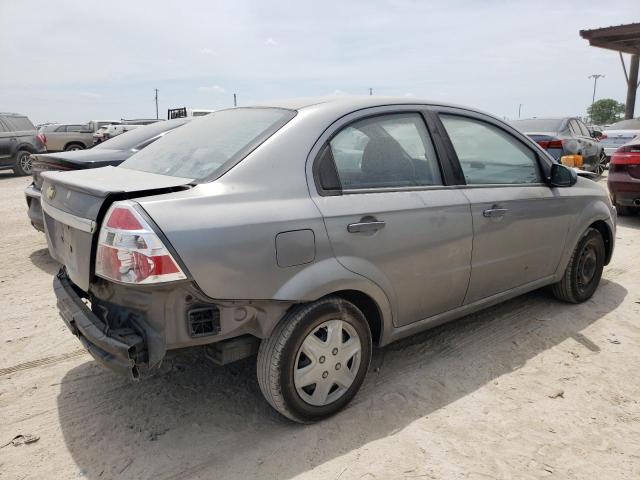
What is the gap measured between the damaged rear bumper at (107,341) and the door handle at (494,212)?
7.28ft

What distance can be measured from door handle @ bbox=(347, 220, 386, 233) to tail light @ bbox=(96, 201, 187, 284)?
35.4 inches

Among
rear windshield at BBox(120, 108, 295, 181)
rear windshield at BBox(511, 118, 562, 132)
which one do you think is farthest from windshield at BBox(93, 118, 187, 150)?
rear windshield at BBox(511, 118, 562, 132)

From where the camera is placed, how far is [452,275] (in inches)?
126

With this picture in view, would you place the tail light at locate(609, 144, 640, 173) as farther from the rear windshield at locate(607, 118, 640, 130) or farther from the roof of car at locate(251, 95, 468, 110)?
the rear windshield at locate(607, 118, 640, 130)

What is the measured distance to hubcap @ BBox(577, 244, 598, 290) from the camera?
4.35m

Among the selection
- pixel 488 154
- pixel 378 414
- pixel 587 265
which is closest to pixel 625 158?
pixel 587 265

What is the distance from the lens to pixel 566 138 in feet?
35.2

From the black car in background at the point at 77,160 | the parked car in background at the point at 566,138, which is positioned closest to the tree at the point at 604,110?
the parked car in background at the point at 566,138

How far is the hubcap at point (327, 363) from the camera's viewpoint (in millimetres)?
2605

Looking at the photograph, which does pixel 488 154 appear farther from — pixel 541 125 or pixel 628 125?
pixel 628 125

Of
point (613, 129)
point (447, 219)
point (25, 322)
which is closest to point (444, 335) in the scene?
point (447, 219)

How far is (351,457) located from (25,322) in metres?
2.90

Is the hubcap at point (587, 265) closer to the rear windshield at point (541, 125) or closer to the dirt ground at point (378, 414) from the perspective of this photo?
the dirt ground at point (378, 414)

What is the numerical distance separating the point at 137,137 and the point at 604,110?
84917mm
